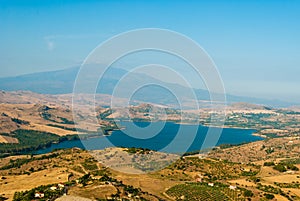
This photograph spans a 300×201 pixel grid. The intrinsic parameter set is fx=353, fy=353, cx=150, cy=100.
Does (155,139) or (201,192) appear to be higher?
(201,192)

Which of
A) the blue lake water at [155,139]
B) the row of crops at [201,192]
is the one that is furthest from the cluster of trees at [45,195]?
the row of crops at [201,192]

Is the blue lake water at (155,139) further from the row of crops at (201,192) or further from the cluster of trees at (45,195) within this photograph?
the cluster of trees at (45,195)

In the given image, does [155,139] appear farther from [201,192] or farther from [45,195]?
[45,195]

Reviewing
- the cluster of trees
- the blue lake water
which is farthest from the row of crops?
the cluster of trees

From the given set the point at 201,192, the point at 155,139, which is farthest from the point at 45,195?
the point at 155,139

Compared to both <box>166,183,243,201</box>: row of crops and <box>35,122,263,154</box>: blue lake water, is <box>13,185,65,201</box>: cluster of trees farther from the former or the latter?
<box>166,183,243,201</box>: row of crops

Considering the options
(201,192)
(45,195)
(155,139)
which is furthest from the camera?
(155,139)

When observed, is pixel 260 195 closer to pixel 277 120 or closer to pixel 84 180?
pixel 84 180

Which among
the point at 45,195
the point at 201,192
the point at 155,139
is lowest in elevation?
the point at 155,139

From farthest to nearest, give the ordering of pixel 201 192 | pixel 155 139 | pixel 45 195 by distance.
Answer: pixel 155 139 → pixel 201 192 → pixel 45 195

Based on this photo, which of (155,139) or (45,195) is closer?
(45,195)

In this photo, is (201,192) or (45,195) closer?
(45,195)
